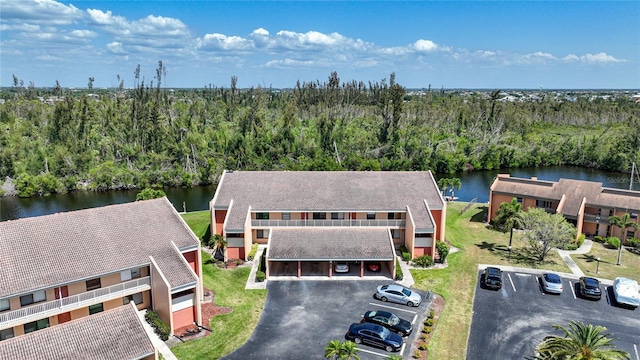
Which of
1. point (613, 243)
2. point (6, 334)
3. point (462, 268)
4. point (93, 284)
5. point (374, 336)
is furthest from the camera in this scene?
point (613, 243)

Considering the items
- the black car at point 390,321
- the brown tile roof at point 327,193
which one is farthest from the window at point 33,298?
the black car at point 390,321

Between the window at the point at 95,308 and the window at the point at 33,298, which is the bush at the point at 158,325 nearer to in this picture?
the window at the point at 95,308

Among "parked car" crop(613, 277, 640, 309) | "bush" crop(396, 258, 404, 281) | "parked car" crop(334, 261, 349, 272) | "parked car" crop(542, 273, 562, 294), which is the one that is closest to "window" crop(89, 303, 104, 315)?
"parked car" crop(334, 261, 349, 272)

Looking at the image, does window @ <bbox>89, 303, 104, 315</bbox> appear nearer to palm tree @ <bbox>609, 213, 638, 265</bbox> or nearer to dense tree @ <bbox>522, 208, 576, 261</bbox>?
dense tree @ <bbox>522, 208, 576, 261</bbox>

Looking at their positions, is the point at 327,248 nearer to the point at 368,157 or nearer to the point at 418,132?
the point at 368,157

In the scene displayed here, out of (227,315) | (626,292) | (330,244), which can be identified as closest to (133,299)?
(227,315)

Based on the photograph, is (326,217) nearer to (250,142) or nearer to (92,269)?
(92,269)
